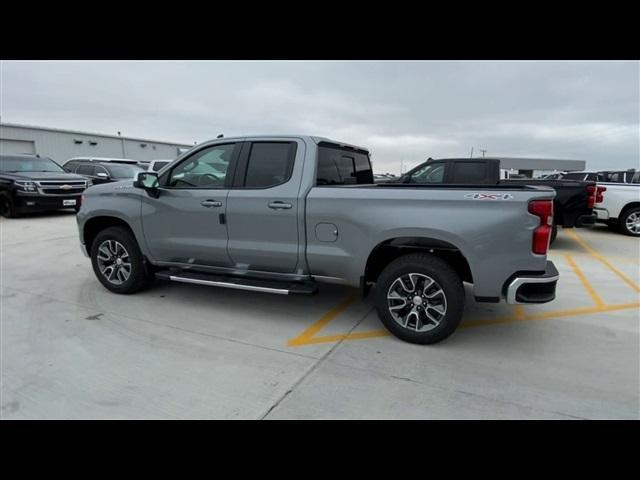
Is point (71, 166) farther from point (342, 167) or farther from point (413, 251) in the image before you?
point (413, 251)

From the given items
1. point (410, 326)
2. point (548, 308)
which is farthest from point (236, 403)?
point (548, 308)

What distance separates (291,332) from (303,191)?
147 cm

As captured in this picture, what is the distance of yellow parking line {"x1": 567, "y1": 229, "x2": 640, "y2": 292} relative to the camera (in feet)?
18.6

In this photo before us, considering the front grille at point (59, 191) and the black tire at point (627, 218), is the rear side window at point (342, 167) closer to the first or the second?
the black tire at point (627, 218)

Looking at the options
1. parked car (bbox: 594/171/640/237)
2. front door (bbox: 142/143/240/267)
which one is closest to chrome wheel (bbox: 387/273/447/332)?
front door (bbox: 142/143/240/267)

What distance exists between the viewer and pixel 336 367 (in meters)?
3.21

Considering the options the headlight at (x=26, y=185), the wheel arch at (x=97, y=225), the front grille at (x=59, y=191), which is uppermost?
the headlight at (x=26, y=185)

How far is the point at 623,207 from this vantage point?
9828mm

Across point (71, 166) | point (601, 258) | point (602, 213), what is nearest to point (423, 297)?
point (601, 258)

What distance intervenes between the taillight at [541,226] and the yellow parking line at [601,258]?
11.5 ft

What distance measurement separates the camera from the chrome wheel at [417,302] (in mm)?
3471

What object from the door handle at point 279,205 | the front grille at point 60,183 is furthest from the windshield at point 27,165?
Answer: the door handle at point 279,205

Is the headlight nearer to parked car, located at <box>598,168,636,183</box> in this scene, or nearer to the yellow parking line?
the yellow parking line
